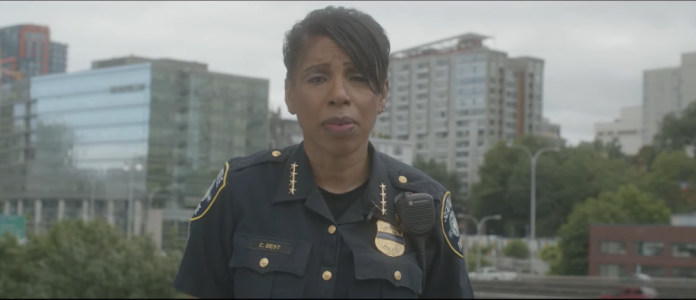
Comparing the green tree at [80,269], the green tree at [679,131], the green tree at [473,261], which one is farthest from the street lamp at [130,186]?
the green tree at [679,131]

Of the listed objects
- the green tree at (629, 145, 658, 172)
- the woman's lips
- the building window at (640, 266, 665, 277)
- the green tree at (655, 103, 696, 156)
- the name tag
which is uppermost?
the green tree at (655, 103, 696, 156)

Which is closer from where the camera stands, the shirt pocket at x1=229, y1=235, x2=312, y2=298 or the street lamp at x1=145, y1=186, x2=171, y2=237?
the shirt pocket at x1=229, y1=235, x2=312, y2=298

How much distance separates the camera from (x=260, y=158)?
2.52 m

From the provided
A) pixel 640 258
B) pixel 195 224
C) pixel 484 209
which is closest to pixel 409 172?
pixel 195 224

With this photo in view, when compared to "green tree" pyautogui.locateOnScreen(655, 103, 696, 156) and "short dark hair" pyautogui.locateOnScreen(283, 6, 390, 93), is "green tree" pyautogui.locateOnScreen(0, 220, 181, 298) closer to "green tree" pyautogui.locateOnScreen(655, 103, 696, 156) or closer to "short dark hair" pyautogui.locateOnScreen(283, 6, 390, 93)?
"short dark hair" pyautogui.locateOnScreen(283, 6, 390, 93)

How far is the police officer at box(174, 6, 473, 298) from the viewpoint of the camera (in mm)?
2303

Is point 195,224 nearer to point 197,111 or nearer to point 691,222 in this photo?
point 691,222

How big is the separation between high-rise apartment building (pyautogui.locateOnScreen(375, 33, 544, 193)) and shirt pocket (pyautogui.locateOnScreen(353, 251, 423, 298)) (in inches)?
5168

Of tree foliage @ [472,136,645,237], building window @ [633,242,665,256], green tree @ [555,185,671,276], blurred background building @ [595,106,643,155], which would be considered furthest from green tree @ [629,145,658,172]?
blurred background building @ [595,106,643,155]

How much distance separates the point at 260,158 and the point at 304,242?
28 cm

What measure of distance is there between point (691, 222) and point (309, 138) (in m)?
51.2

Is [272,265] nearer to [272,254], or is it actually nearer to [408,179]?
[272,254]

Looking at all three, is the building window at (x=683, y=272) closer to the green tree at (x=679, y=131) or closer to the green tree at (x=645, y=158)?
the green tree at (x=679, y=131)

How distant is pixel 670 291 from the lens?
28.5 metres
